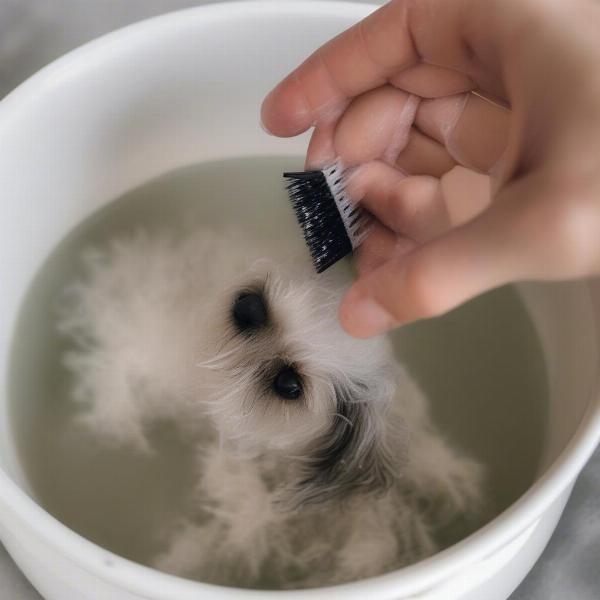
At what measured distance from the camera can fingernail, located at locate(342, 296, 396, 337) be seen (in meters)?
0.43

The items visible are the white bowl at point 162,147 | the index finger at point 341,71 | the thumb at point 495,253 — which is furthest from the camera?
the index finger at point 341,71

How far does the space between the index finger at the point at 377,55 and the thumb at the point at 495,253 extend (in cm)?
18

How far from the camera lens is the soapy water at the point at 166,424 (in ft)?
1.98

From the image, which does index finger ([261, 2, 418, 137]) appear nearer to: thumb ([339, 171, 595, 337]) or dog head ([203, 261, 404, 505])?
dog head ([203, 261, 404, 505])

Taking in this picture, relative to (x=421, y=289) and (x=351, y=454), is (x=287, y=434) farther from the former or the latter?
(x=421, y=289)

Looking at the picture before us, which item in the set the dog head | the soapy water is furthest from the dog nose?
the soapy water

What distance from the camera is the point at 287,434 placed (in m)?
0.57

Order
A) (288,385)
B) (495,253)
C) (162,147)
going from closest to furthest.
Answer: (495,253) < (288,385) < (162,147)

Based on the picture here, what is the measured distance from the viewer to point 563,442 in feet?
1.76

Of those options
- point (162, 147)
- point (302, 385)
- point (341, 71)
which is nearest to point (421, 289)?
point (302, 385)

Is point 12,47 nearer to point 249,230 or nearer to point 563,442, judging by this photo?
point 249,230

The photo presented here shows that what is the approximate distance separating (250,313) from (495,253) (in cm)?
23

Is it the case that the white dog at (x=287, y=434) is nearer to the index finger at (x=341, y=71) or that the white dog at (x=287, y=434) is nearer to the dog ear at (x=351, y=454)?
the dog ear at (x=351, y=454)

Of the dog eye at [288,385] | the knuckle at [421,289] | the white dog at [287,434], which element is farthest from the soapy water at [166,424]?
the knuckle at [421,289]
